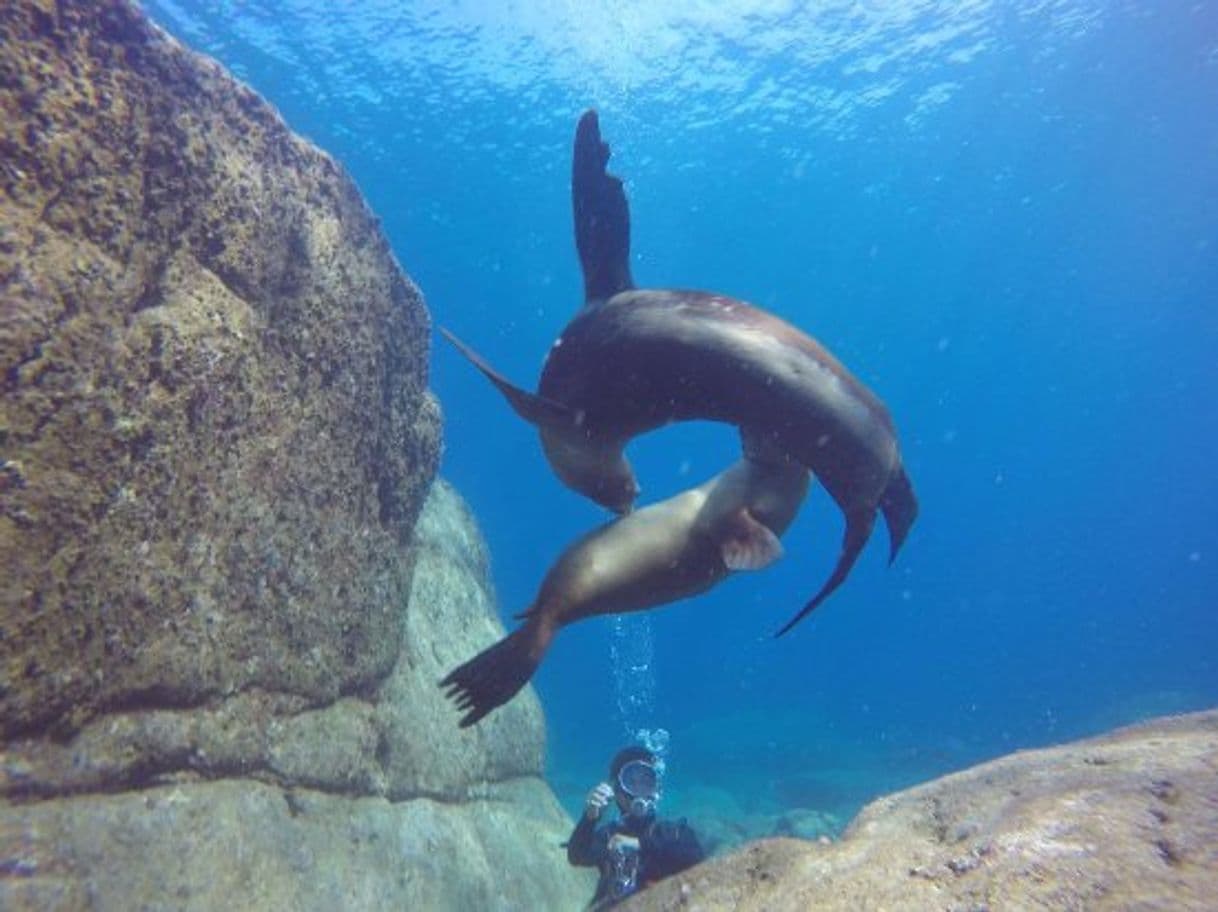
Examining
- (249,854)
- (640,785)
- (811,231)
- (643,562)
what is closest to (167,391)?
(249,854)

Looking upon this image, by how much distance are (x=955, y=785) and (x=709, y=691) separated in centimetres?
4755

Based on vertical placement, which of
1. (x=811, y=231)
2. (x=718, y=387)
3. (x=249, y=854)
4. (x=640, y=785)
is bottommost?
(x=249, y=854)

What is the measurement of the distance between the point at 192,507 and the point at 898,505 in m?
3.63

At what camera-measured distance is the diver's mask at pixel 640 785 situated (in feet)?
18.2

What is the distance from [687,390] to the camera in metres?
3.72

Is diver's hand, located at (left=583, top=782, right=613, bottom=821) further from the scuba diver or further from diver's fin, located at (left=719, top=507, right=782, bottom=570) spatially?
diver's fin, located at (left=719, top=507, right=782, bottom=570)

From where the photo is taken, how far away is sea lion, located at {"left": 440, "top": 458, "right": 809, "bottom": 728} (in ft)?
12.1

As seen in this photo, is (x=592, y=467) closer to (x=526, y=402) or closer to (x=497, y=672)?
(x=526, y=402)

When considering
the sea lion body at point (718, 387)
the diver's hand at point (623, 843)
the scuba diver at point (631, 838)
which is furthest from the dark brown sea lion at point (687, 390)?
the diver's hand at point (623, 843)

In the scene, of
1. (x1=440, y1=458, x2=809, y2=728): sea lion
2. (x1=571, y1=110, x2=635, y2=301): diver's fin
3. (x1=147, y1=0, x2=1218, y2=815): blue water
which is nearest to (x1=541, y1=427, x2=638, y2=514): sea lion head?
(x1=440, y1=458, x2=809, y2=728): sea lion

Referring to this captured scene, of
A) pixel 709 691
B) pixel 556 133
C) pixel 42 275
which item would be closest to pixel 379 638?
pixel 42 275

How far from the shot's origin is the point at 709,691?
48844mm

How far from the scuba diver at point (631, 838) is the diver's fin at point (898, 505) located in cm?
274

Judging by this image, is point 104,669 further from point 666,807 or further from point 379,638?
point 666,807
